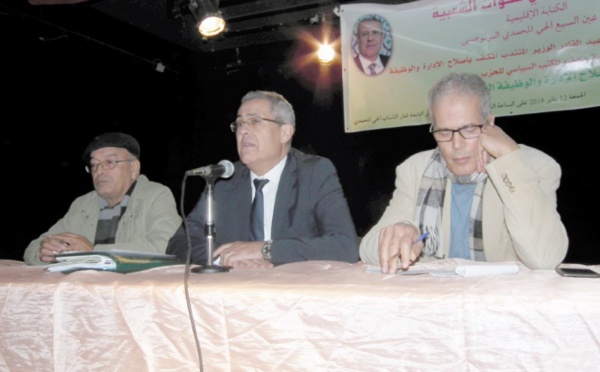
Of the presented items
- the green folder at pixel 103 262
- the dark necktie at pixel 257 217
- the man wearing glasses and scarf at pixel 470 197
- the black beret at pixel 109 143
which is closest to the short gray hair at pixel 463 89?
the man wearing glasses and scarf at pixel 470 197

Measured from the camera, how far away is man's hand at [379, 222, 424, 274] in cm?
116

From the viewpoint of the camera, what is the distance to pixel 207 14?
337 cm

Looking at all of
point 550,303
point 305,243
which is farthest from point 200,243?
point 550,303

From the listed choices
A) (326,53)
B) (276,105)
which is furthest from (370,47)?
(276,105)

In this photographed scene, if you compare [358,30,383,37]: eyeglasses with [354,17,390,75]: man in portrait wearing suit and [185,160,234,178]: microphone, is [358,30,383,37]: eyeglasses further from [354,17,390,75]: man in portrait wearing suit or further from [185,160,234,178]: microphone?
[185,160,234,178]: microphone

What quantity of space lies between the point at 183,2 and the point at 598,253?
341cm

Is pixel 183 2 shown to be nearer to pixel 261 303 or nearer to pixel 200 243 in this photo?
pixel 200 243

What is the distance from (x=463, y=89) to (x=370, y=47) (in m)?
2.32

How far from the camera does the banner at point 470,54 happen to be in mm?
3193

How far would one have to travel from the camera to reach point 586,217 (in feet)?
11.3

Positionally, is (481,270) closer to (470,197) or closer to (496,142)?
(496,142)

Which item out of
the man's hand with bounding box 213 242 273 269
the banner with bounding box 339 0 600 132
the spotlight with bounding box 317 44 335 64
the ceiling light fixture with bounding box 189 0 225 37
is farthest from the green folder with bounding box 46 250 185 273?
the spotlight with bounding box 317 44 335 64

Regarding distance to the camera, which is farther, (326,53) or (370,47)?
(326,53)

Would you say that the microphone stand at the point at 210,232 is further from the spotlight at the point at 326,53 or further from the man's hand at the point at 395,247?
the spotlight at the point at 326,53
